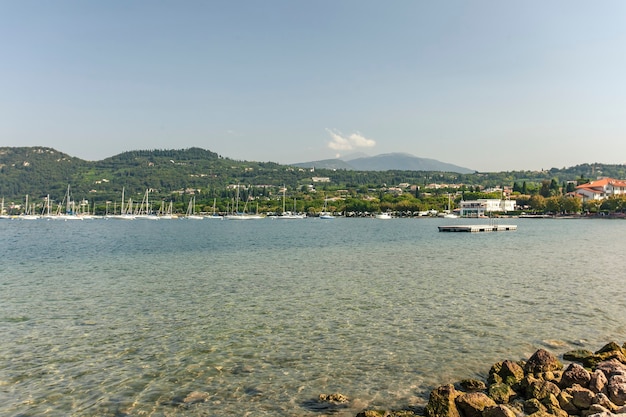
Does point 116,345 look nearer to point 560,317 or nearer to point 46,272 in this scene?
point 560,317

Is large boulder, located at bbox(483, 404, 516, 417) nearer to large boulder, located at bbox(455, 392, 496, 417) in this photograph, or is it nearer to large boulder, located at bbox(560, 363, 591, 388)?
large boulder, located at bbox(455, 392, 496, 417)

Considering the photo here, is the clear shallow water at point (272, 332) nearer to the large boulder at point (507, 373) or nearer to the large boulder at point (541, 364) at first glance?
the large boulder at point (507, 373)

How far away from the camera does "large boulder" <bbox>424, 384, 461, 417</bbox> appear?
10.4 m

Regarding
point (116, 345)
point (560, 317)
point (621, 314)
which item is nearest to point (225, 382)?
point (116, 345)

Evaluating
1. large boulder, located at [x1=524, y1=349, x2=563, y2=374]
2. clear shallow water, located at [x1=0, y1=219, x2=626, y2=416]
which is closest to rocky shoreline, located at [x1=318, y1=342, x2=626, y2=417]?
large boulder, located at [x1=524, y1=349, x2=563, y2=374]

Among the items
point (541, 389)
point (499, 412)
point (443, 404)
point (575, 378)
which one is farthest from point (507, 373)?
point (443, 404)

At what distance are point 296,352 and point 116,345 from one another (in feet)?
20.2

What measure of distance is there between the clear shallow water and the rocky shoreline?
0.94 m

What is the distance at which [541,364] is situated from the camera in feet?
42.7

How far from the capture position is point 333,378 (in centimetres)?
1309

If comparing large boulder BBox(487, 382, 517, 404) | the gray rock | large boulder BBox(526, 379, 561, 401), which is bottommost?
large boulder BBox(487, 382, 517, 404)

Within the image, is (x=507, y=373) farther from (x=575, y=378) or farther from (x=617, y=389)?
(x=617, y=389)

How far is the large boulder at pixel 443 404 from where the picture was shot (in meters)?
10.4

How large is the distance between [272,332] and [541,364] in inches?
356
